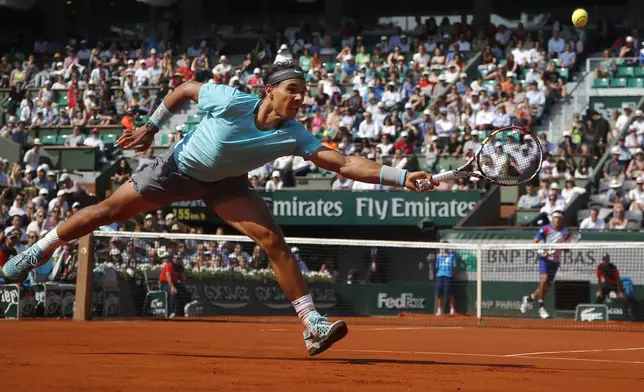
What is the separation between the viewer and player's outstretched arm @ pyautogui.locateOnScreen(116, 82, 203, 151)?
9.20 m

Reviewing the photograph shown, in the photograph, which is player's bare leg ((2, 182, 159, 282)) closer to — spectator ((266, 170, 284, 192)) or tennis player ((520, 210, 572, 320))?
tennis player ((520, 210, 572, 320))

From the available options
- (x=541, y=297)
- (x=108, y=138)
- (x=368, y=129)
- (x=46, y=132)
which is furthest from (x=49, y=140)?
(x=541, y=297)

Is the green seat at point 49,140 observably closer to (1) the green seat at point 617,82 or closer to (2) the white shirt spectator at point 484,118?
(2) the white shirt spectator at point 484,118

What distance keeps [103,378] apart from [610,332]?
1109cm

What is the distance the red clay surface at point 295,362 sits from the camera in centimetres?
696

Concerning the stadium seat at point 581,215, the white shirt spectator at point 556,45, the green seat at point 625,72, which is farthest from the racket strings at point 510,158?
the white shirt spectator at point 556,45

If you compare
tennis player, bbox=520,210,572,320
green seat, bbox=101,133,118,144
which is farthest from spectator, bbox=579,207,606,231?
green seat, bbox=101,133,118,144

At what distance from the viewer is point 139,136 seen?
9.25 meters

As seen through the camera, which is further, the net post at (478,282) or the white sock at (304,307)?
the net post at (478,282)

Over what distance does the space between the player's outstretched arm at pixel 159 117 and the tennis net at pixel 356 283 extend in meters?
8.34

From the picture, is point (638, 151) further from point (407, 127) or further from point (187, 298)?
point (187, 298)

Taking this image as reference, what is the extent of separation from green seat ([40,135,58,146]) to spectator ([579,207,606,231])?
13.7 metres

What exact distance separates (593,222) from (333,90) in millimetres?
9001

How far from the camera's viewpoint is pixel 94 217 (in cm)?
909
